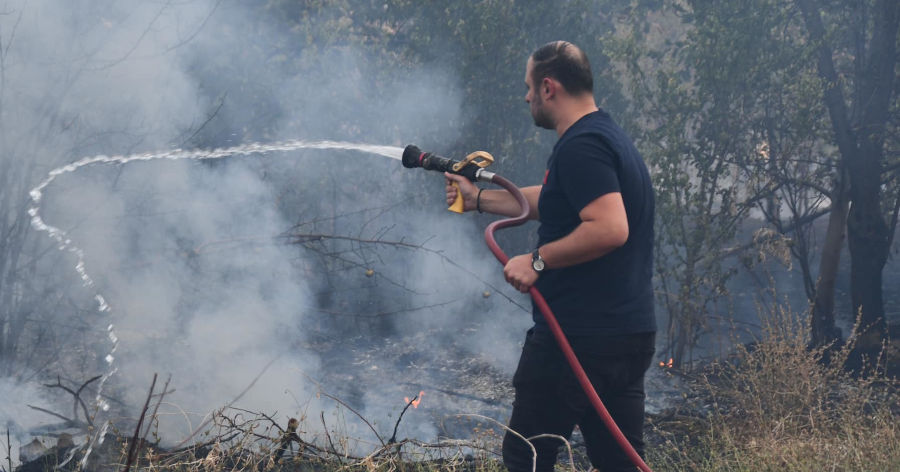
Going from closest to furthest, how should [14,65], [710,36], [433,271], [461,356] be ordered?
[14,65]
[710,36]
[461,356]
[433,271]

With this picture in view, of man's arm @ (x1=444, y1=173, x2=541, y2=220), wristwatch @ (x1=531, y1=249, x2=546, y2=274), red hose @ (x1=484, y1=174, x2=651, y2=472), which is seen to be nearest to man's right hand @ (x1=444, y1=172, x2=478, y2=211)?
man's arm @ (x1=444, y1=173, x2=541, y2=220)

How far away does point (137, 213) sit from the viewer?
5.81m

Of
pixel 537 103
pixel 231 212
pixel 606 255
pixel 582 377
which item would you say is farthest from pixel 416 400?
pixel 537 103

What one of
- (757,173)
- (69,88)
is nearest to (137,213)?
(69,88)

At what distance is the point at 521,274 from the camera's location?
2.47 meters

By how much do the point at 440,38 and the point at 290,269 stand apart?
9.04 ft

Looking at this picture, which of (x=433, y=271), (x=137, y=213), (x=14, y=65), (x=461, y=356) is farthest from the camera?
(x=433, y=271)

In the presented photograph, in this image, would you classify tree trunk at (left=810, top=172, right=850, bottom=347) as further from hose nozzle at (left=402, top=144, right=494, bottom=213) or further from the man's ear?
the man's ear

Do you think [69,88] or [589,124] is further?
[69,88]

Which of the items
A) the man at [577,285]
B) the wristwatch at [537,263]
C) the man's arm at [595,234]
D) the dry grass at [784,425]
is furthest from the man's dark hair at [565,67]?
the dry grass at [784,425]

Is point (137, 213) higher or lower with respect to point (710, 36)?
lower

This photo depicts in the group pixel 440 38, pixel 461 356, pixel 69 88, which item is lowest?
pixel 461 356

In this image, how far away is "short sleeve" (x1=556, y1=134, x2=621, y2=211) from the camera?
7.61ft

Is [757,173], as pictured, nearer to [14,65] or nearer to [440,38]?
[440,38]
